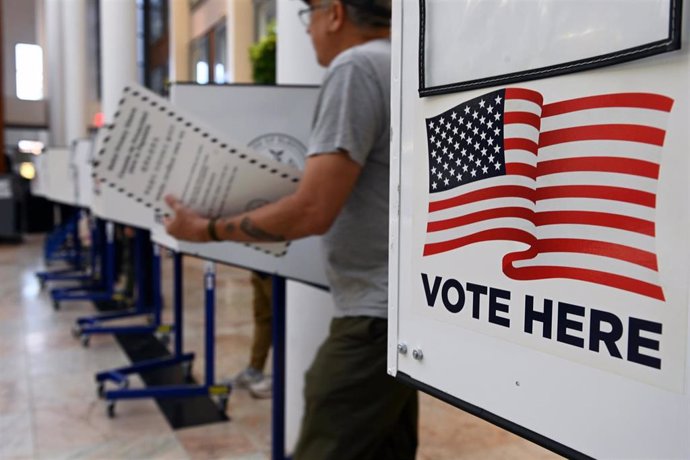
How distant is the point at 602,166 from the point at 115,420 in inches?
126

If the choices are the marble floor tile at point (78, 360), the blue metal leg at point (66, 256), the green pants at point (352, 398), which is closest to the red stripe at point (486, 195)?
the green pants at point (352, 398)

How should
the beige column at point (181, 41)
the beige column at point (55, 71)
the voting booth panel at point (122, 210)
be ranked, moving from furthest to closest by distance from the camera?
the beige column at point (55, 71) < the beige column at point (181, 41) < the voting booth panel at point (122, 210)

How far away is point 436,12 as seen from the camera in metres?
0.85

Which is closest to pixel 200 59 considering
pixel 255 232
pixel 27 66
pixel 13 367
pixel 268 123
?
pixel 27 66

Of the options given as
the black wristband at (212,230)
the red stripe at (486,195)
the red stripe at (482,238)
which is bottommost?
the black wristband at (212,230)

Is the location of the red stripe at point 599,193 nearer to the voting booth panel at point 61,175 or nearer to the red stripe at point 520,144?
the red stripe at point 520,144

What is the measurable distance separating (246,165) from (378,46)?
1.48 ft

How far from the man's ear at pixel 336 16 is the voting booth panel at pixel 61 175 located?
5.62 meters

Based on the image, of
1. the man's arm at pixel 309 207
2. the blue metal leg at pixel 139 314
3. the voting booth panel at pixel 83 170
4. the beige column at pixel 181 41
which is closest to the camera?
the man's arm at pixel 309 207

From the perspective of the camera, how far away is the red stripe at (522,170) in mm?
722

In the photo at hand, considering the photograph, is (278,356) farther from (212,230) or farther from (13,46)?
(13,46)

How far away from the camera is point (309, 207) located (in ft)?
4.78

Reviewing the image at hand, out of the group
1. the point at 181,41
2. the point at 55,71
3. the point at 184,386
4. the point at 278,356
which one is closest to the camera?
the point at 278,356

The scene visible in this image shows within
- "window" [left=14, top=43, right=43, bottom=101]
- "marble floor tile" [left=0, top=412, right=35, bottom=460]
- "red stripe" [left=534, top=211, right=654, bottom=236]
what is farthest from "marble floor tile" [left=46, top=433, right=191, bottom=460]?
"window" [left=14, top=43, right=43, bottom=101]
